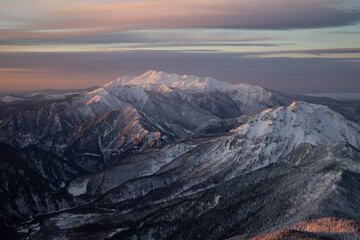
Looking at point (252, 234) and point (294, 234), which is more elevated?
point (294, 234)

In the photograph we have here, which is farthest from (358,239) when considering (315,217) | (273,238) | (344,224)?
(315,217)

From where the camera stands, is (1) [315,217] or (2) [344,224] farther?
(1) [315,217]

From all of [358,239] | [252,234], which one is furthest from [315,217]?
[358,239]

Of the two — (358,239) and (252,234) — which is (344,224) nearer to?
(358,239)

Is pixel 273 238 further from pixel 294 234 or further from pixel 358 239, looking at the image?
pixel 358 239

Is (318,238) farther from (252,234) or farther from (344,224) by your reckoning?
(252,234)

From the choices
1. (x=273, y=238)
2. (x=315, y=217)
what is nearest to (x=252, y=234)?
(x=315, y=217)

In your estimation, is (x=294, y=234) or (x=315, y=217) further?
(x=315, y=217)

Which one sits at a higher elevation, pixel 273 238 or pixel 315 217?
pixel 273 238
